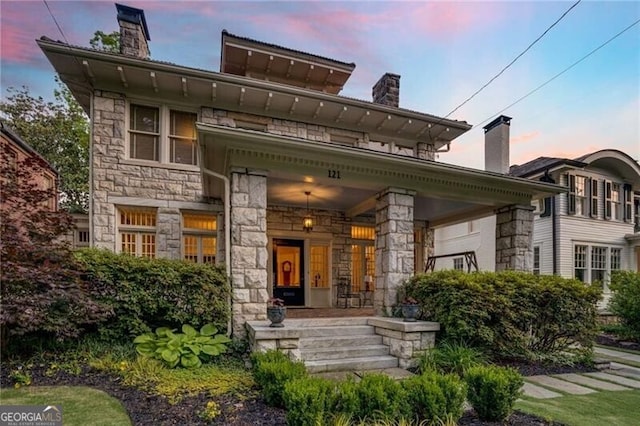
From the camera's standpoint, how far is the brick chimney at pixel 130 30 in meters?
8.02

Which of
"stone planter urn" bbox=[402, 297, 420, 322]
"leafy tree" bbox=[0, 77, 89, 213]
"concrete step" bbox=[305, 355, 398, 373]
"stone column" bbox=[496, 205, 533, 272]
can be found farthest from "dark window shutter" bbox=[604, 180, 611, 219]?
"leafy tree" bbox=[0, 77, 89, 213]

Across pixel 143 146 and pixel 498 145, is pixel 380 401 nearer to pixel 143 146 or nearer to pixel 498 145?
pixel 143 146

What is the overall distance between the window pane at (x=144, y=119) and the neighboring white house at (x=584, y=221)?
13.0 m

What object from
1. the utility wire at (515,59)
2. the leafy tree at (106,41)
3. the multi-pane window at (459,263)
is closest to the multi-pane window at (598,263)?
the multi-pane window at (459,263)

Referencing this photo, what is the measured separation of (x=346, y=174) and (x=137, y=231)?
4949 mm

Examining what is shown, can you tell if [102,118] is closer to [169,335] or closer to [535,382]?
[169,335]

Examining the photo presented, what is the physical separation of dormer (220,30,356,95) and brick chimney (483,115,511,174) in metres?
4.42

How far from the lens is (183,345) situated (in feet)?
15.4

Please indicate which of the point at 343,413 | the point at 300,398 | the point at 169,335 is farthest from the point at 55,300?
the point at 343,413

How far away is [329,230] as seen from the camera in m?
9.49

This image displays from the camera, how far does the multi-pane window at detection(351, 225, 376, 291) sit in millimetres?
9844

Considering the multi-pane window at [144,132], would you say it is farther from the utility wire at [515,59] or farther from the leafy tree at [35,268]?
the utility wire at [515,59]

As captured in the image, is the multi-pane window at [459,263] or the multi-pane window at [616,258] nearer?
the multi-pane window at [616,258]

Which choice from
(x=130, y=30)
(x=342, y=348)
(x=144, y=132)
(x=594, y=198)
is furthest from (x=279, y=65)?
(x=594, y=198)
